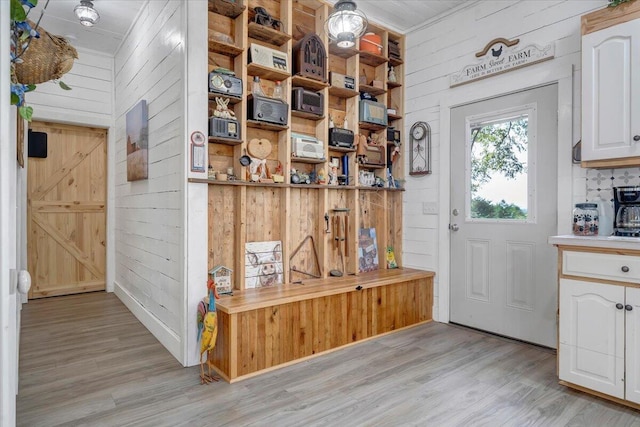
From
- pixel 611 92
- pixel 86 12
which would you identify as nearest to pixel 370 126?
pixel 611 92

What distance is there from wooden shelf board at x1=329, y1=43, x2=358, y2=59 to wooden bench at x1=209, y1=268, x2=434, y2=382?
85.9 inches

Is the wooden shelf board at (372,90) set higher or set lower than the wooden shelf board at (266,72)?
higher

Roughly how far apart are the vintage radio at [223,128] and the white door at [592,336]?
2499mm

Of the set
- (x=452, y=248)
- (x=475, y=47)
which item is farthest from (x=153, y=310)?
(x=475, y=47)

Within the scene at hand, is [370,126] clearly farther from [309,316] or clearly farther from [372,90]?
[309,316]

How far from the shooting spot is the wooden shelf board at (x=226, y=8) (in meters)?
2.94

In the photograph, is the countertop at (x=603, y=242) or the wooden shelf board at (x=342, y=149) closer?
the countertop at (x=603, y=242)

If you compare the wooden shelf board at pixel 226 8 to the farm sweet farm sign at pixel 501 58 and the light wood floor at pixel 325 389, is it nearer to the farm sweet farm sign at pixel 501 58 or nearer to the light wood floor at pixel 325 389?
the farm sweet farm sign at pixel 501 58

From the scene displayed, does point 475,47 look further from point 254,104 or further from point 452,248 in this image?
point 254,104

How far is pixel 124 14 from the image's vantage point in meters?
3.93

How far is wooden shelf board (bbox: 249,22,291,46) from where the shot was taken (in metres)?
3.09

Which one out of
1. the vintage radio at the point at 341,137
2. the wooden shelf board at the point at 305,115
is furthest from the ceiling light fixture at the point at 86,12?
the vintage radio at the point at 341,137

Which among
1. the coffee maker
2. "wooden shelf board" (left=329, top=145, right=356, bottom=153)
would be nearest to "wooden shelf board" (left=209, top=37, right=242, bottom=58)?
"wooden shelf board" (left=329, top=145, right=356, bottom=153)

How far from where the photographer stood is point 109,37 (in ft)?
14.7
